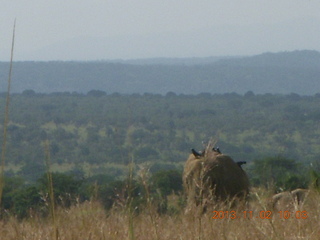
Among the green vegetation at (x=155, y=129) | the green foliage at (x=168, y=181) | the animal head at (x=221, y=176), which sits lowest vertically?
the green vegetation at (x=155, y=129)

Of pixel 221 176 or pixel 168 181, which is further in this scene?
pixel 168 181

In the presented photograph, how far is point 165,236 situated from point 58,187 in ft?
60.1

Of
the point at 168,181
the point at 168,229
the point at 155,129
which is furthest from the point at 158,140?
the point at 168,229

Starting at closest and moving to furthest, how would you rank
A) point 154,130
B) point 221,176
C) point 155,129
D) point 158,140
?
1. point 221,176
2. point 158,140
3. point 154,130
4. point 155,129

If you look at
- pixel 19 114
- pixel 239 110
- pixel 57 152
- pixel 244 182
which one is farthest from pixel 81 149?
pixel 244 182

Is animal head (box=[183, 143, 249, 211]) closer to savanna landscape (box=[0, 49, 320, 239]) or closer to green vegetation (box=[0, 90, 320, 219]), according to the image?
savanna landscape (box=[0, 49, 320, 239])

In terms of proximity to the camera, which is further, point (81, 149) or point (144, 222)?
point (81, 149)

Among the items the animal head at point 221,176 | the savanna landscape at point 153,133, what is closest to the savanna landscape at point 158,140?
the animal head at point 221,176

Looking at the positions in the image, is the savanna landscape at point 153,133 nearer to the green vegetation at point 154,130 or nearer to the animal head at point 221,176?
the green vegetation at point 154,130

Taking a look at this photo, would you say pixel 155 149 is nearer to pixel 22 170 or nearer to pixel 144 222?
pixel 22 170

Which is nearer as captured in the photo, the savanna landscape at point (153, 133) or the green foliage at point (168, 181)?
the green foliage at point (168, 181)

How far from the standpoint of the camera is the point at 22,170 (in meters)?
59.8

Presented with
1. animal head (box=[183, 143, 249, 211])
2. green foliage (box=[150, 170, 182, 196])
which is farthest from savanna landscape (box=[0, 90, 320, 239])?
animal head (box=[183, 143, 249, 211])

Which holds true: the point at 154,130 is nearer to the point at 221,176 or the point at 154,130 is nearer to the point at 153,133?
the point at 153,133
